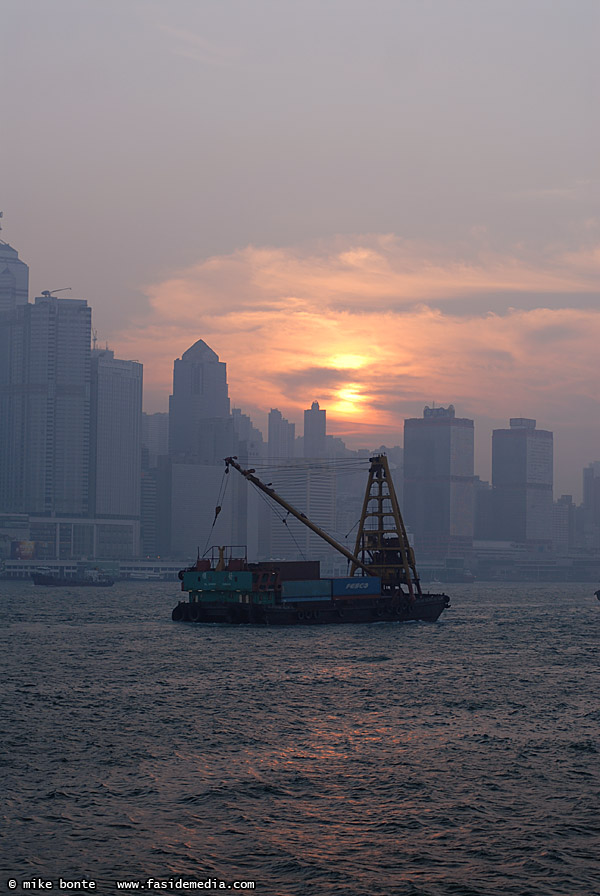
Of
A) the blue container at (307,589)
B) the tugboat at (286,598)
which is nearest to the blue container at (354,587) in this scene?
the tugboat at (286,598)

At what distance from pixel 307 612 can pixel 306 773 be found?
77.7 meters

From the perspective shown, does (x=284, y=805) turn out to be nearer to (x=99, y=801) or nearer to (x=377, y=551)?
(x=99, y=801)

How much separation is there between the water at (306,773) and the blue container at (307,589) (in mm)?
33823

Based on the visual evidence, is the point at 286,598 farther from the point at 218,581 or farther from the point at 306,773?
the point at 306,773

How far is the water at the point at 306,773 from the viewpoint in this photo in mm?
33938

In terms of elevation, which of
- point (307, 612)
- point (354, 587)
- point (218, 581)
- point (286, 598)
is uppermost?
point (218, 581)

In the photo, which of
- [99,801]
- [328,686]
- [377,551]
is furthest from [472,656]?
[99,801]

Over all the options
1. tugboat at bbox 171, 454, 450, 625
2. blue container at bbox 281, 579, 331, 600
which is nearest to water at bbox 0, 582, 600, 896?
tugboat at bbox 171, 454, 450, 625

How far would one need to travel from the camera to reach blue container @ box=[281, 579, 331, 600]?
127 meters

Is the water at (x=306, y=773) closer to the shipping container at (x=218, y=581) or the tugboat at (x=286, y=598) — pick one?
the tugboat at (x=286, y=598)

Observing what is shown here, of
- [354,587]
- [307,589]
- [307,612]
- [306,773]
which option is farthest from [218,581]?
[306,773]

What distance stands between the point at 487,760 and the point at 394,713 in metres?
13.4

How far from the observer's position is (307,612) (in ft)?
406

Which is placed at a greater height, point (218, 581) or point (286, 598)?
point (218, 581)
